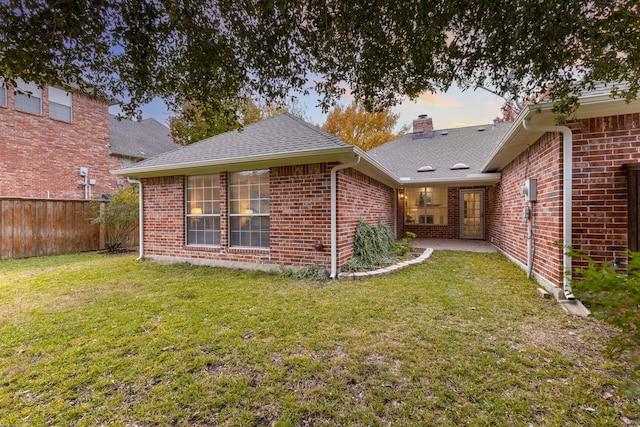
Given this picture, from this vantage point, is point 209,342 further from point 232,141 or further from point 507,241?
point 507,241

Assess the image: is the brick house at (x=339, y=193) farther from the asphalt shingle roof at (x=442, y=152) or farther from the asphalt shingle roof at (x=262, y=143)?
the asphalt shingle roof at (x=442, y=152)

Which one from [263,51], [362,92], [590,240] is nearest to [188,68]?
[263,51]

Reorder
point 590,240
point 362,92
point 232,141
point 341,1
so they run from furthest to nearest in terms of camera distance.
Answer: point 232,141 < point 590,240 < point 362,92 < point 341,1

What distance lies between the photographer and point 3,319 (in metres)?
3.60

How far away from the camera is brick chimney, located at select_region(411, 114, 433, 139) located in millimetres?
14508

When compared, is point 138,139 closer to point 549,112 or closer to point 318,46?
point 318,46

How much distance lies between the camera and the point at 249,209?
652 centimetres

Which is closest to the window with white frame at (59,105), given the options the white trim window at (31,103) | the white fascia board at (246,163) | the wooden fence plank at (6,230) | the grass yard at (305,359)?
the white trim window at (31,103)

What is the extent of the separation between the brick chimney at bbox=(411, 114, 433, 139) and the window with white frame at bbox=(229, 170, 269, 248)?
11065mm

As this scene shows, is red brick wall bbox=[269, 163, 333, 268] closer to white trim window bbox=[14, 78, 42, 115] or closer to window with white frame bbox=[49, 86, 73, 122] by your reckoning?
white trim window bbox=[14, 78, 42, 115]

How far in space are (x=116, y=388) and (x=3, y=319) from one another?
2.84 meters

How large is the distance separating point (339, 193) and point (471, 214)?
27.6 ft

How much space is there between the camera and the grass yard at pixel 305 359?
1.96m

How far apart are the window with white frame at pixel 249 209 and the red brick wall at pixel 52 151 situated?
1072cm
